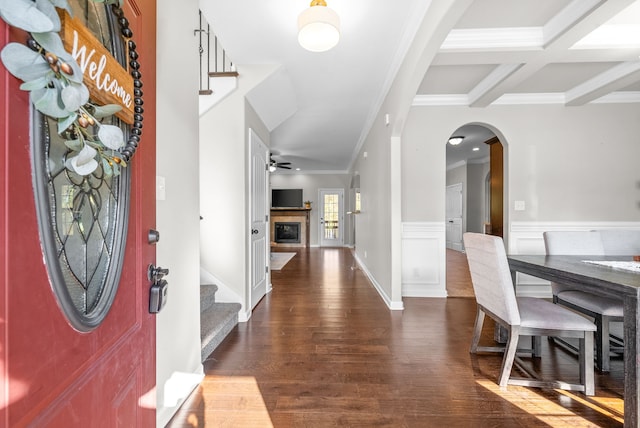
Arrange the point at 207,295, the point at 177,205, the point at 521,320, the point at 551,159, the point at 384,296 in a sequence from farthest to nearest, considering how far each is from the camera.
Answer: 1. the point at 551,159
2. the point at 384,296
3. the point at 207,295
4. the point at 521,320
5. the point at 177,205

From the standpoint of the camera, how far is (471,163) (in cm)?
753

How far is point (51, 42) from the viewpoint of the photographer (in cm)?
52

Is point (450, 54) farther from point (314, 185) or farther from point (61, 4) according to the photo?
point (314, 185)

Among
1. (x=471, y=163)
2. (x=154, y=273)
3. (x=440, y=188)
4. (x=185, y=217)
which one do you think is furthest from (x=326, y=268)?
(x=471, y=163)

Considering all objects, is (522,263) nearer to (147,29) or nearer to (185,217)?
(185,217)

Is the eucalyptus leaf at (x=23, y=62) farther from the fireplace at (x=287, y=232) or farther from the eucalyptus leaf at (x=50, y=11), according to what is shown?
the fireplace at (x=287, y=232)

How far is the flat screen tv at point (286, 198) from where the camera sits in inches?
367

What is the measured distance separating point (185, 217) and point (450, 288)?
369 centimetres

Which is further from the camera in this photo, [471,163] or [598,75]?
[471,163]

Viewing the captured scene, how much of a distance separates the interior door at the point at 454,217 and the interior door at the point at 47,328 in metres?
7.98

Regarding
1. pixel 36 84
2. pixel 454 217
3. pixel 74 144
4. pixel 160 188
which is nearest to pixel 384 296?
pixel 160 188

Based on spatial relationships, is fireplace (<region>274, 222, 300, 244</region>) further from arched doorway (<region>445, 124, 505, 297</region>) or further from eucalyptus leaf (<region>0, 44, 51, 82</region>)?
eucalyptus leaf (<region>0, 44, 51, 82</region>)

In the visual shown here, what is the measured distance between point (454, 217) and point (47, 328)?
Result: 28.2 ft

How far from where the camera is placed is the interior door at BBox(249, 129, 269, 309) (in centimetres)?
314
